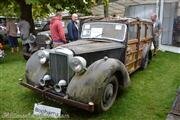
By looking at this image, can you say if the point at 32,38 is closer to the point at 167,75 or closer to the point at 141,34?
the point at 141,34

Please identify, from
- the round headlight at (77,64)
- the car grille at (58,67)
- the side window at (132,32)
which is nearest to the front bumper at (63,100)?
the car grille at (58,67)

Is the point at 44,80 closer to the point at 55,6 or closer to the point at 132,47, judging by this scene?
the point at 132,47

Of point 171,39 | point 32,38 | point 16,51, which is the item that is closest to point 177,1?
point 171,39

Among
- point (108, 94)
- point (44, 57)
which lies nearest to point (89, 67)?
point (108, 94)

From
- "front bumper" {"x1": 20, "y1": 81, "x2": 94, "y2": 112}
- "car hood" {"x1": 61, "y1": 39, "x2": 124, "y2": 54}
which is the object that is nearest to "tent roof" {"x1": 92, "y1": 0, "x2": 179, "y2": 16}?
"car hood" {"x1": 61, "y1": 39, "x2": 124, "y2": 54}

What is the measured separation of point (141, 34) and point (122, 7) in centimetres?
893

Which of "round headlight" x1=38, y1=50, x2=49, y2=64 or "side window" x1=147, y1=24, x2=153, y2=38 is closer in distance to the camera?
"round headlight" x1=38, y1=50, x2=49, y2=64

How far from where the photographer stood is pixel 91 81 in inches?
201

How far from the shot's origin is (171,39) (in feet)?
43.7

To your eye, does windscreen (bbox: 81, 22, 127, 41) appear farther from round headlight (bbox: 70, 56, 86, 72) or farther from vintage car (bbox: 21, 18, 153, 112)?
round headlight (bbox: 70, 56, 86, 72)

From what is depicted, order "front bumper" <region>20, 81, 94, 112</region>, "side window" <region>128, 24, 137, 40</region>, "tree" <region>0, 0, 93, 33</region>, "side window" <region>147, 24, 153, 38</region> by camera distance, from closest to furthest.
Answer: "front bumper" <region>20, 81, 94, 112</region>
"side window" <region>128, 24, 137, 40</region>
"side window" <region>147, 24, 153, 38</region>
"tree" <region>0, 0, 93, 33</region>

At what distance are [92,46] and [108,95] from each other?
4.43 ft

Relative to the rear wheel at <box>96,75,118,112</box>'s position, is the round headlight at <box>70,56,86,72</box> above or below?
above

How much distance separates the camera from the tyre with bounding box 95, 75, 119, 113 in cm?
520
